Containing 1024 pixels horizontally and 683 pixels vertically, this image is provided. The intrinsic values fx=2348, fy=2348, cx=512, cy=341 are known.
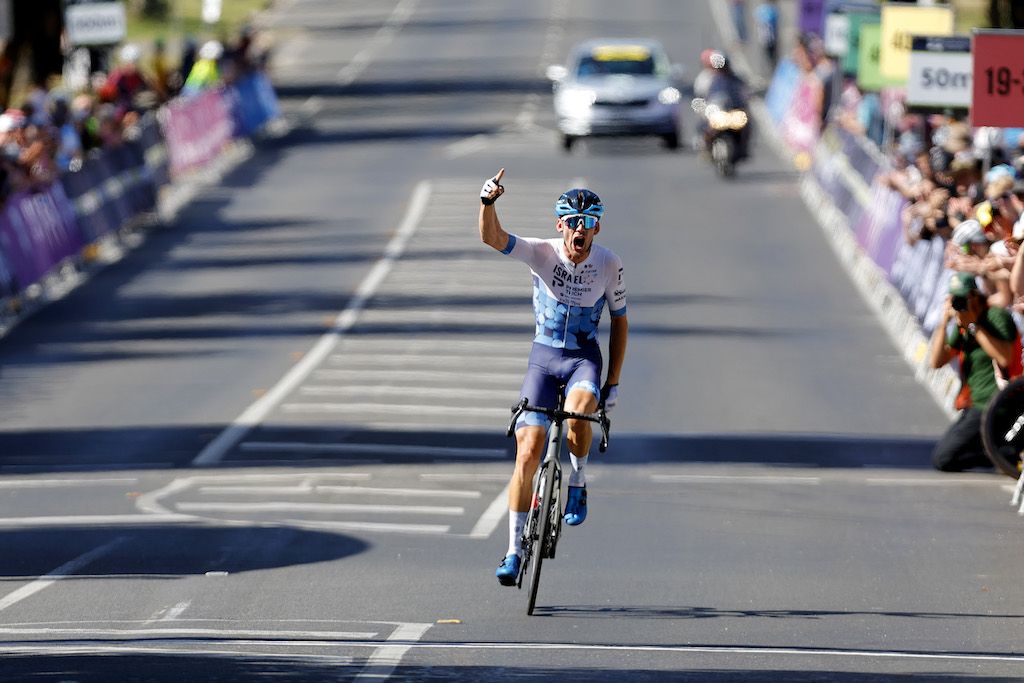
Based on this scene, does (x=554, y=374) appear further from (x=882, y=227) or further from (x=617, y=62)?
(x=617, y=62)

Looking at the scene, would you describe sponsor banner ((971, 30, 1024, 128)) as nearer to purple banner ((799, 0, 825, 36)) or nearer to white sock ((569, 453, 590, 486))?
white sock ((569, 453, 590, 486))

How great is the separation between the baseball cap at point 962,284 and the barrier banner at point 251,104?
3084 cm

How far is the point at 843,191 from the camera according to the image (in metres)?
34.0

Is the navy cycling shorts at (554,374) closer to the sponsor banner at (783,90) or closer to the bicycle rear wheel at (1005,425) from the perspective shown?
the bicycle rear wheel at (1005,425)

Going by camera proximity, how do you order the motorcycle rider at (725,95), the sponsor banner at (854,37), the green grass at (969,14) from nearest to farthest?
the sponsor banner at (854,37), the motorcycle rider at (725,95), the green grass at (969,14)

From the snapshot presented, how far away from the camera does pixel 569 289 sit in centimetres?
1270

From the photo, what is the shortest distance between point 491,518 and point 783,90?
3533 centimetres

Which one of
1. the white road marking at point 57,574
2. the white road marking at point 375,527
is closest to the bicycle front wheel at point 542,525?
the white road marking at point 57,574

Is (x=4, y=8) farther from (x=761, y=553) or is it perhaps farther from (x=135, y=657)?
(x=135, y=657)

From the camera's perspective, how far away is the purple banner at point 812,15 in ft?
166

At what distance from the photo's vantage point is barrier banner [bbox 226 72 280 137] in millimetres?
47219

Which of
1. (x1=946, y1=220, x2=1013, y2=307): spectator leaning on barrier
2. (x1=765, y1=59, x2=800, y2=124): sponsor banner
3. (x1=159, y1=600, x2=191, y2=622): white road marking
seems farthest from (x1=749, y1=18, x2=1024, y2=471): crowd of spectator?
(x1=765, y1=59, x2=800, y2=124): sponsor banner

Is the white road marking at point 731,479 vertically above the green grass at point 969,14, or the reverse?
the white road marking at point 731,479

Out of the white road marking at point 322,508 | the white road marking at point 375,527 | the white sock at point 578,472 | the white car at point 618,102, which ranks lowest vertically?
the white car at point 618,102
